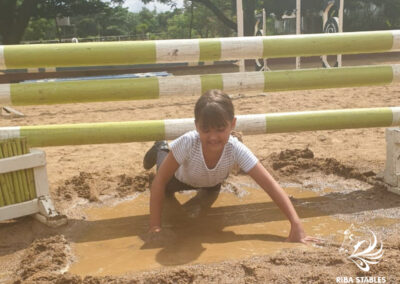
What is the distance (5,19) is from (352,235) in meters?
21.5

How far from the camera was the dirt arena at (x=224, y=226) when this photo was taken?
217 cm

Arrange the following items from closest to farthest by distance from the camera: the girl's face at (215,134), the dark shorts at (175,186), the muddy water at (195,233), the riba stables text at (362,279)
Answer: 1. the riba stables text at (362,279)
2. the muddy water at (195,233)
3. the girl's face at (215,134)
4. the dark shorts at (175,186)

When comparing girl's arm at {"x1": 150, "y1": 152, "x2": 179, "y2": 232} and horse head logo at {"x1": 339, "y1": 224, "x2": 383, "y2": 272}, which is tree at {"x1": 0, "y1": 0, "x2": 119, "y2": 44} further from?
horse head logo at {"x1": 339, "y1": 224, "x2": 383, "y2": 272}

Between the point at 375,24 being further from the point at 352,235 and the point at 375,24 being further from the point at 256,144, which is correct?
the point at 352,235

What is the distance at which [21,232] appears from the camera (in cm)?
294

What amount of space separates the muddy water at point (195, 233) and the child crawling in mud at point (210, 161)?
156mm

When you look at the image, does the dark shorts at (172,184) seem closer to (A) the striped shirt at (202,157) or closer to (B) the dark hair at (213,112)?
(A) the striped shirt at (202,157)

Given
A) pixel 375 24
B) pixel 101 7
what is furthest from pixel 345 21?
pixel 101 7

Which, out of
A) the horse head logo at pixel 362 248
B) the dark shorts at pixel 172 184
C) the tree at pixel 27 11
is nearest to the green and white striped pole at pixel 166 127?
the dark shorts at pixel 172 184

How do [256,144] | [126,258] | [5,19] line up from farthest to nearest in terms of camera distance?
[5,19]
[256,144]
[126,258]

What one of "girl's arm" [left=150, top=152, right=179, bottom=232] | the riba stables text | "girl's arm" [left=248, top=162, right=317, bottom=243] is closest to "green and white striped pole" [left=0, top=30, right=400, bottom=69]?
"girl's arm" [left=150, top=152, right=179, bottom=232]

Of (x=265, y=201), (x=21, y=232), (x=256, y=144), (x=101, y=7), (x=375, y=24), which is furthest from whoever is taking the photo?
(x=375, y=24)

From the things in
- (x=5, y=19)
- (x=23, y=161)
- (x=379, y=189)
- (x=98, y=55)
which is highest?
(x=5, y=19)

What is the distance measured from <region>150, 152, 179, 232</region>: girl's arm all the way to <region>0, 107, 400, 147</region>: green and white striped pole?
0.47 metres
